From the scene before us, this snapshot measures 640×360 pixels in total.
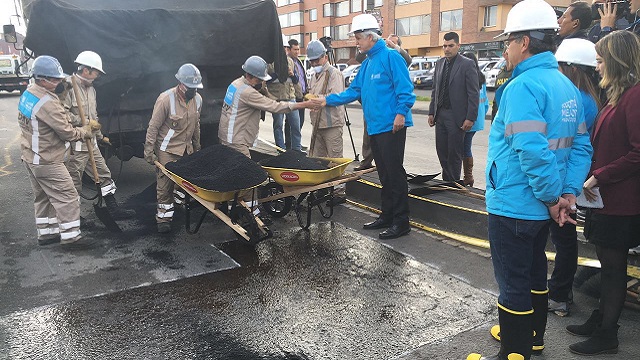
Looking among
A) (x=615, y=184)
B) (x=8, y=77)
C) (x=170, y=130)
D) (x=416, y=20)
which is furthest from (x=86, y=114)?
(x=416, y=20)

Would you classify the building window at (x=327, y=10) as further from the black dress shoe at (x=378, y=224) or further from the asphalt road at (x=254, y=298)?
the black dress shoe at (x=378, y=224)

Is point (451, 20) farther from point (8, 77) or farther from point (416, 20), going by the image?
point (8, 77)

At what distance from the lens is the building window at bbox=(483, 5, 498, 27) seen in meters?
41.0

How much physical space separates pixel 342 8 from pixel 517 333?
6049 centimetres

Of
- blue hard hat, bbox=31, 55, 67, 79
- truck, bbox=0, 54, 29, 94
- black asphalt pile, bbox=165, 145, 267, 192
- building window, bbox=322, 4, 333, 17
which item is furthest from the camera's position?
building window, bbox=322, 4, 333, 17

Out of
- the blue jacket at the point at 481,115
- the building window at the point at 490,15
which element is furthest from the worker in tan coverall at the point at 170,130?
the building window at the point at 490,15

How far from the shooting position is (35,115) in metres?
5.07

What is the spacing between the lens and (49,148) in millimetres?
5230

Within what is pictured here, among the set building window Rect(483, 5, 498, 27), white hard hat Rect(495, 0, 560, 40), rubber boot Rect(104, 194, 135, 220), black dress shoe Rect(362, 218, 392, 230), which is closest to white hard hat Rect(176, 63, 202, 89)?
Answer: rubber boot Rect(104, 194, 135, 220)

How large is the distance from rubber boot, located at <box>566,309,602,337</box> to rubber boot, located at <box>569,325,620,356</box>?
0.15 meters

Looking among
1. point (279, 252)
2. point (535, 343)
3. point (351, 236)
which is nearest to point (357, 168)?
point (351, 236)

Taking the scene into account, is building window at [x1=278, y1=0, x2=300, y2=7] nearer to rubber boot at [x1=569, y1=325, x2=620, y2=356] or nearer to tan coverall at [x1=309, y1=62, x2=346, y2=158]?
tan coverall at [x1=309, y1=62, x2=346, y2=158]

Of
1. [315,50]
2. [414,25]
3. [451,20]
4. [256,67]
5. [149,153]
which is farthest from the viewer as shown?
[414,25]

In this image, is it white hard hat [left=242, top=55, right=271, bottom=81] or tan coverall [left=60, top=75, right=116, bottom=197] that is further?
tan coverall [left=60, top=75, right=116, bottom=197]
